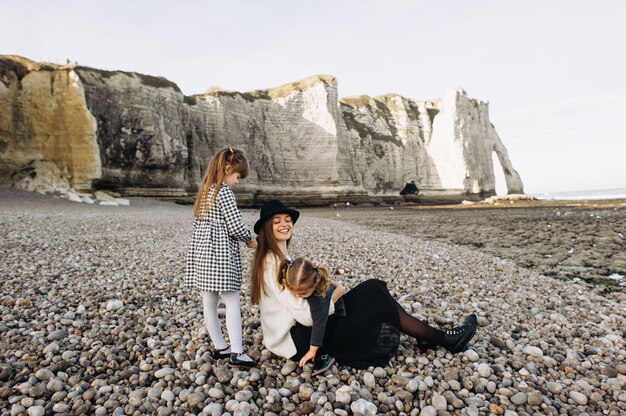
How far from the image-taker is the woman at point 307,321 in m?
3.78

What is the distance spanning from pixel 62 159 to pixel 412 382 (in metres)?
35.9

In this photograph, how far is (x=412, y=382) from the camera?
141 inches

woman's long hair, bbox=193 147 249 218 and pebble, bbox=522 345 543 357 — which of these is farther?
pebble, bbox=522 345 543 357

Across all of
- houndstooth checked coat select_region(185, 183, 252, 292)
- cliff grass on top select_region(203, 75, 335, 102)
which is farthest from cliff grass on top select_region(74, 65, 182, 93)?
houndstooth checked coat select_region(185, 183, 252, 292)

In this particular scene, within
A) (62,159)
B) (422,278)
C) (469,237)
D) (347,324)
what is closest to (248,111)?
(62,159)

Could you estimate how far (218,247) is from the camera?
376 centimetres

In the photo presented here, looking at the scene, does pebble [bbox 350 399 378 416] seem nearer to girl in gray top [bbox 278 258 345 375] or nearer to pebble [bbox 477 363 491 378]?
girl in gray top [bbox 278 258 345 375]

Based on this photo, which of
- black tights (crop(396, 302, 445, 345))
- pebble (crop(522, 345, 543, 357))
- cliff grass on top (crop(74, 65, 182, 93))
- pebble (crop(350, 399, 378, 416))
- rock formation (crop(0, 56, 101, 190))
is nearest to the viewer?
pebble (crop(350, 399, 378, 416))

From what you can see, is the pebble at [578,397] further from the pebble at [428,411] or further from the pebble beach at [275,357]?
the pebble at [428,411]

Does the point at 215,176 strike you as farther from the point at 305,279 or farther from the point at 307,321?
the point at 307,321

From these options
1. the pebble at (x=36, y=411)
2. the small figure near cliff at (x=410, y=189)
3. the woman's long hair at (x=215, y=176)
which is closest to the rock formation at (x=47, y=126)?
the woman's long hair at (x=215, y=176)

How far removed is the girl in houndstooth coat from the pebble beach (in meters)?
0.55

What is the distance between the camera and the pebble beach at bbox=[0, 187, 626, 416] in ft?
10.8

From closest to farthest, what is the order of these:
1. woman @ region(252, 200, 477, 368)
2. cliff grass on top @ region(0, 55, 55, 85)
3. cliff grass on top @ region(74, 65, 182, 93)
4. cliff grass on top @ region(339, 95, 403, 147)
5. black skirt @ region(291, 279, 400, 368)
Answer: woman @ region(252, 200, 477, 368) < black skirt @ region(291, 279, 400, 368) < cliff grass on top @ region(0, 55, 55, 85) < cliff grass on top @ region(74, 65, 182, 93) < cliff grass on top @ region(339, 95, 403, 147)
